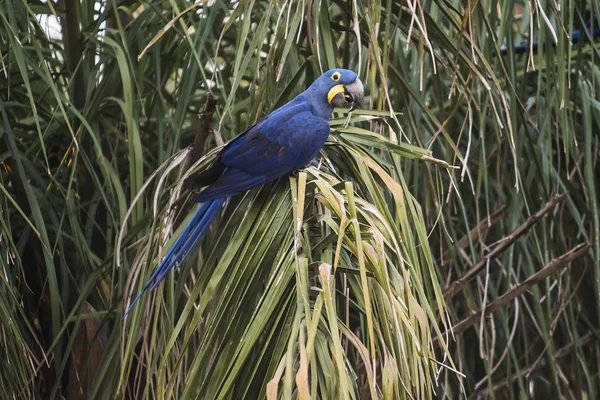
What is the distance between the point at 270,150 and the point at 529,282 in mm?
730

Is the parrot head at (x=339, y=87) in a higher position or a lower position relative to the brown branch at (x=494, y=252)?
higher

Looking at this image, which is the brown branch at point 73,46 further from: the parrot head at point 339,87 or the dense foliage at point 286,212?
the parrot head at point 339,87

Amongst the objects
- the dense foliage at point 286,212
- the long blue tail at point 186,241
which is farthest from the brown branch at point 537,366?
the long blue tail at point 186,241

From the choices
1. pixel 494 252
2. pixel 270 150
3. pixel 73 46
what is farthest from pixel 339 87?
pixel 73 46

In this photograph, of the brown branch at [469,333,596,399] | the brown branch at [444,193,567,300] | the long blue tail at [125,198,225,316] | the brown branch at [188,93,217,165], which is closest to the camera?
the long blue tail at [125,198,225,316]

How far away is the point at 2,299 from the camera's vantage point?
4.88 feet

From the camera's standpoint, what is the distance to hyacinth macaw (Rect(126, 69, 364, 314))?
142cm

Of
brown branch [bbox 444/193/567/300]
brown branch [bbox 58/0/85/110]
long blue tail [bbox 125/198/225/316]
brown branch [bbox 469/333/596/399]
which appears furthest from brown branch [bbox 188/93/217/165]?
brown branch [bbox 469/333/596/399]

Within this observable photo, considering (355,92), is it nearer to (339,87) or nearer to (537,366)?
(339,87)

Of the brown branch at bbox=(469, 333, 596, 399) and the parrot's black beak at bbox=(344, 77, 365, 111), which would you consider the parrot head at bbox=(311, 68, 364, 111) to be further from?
the brown branch at bbox=(469, 333, 596, 399)

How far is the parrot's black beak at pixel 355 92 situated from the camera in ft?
5.24

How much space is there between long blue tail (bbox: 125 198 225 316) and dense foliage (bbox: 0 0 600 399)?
0.11 ft

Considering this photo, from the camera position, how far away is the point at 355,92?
160 cm

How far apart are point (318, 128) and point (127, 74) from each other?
45 centimetres
